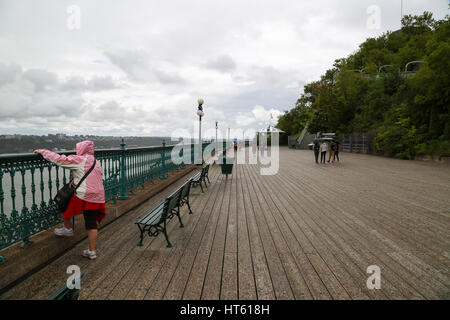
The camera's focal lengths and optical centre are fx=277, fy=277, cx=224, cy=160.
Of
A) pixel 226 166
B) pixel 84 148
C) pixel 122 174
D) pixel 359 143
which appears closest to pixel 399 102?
pixel 359 143

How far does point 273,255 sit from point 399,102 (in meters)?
30.1

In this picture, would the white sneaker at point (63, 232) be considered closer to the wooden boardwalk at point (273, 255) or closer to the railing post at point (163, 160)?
the wooden boardwalk at point (273, 255)

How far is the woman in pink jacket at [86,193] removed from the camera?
3541 millimetres

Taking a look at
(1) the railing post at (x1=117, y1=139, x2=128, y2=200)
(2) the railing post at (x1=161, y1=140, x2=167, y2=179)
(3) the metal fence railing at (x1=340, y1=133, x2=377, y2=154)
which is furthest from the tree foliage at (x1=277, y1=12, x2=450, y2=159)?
(1) the railing post at (x1=117, y1=139, x2=128, y2=200)

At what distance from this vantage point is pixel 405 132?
21406 millimetres

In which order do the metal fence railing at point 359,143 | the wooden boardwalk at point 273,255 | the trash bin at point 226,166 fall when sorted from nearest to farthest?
1. the wooden boardwalk at point 273,255
2. the trash bin at point 226,166
3. the metal fence railing at point 359,143

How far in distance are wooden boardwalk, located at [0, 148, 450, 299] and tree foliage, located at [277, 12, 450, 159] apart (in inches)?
632

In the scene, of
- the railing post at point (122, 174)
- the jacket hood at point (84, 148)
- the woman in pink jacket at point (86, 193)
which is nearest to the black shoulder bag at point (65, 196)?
the woman in pink jacket at point (86, 193)

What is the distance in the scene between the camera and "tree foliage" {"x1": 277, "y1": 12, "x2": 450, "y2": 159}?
18891 mm

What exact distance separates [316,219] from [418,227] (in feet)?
5.85

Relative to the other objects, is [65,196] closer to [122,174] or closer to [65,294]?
[65,294]

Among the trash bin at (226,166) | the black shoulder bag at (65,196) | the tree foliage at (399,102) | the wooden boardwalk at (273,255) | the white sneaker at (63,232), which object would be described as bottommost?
Result: the wooden boardwalk at (273,255)

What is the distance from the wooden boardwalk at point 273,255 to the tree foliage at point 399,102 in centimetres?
1606

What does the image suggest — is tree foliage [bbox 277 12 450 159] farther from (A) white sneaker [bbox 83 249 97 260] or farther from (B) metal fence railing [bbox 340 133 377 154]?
(A) white sneaker [bbox 83 249 97 260]
